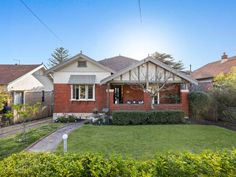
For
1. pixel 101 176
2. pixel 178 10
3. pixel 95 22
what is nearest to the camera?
pixel 101 176

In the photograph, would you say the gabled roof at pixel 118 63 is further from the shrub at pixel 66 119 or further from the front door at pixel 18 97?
the front door at pixel 18 97

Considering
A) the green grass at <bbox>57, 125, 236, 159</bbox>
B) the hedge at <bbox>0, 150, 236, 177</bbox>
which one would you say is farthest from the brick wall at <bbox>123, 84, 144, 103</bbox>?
the hedge at <bbox>0, 150, 236, 177</bbox>

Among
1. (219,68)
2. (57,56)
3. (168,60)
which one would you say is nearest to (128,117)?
(219,68)

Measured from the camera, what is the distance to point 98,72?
21078mm

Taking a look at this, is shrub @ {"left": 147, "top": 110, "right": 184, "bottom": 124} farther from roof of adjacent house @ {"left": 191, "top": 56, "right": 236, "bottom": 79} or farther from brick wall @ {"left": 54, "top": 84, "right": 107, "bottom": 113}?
roof of adjacent house @ {"left": 191, "top": 56, "right": 236, "bottom": 79}

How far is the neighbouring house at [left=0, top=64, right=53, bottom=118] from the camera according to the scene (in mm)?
19534

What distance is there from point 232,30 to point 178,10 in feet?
31.7

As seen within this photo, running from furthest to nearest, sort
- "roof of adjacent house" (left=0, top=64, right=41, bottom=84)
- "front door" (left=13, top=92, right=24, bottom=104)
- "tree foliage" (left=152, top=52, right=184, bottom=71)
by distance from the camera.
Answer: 1. "tree foliage" (left=152, top=52, right=184, bottom=71)
2. "front door" (left=13, top=92, right=24, bottom=104)
3. "roof of adjacent house" (left=0, top=64, right=41, bottom=84)

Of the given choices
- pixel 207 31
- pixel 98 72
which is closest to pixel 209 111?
pixel 207 31

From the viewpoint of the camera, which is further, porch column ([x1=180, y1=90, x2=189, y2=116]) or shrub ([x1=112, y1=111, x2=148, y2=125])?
porch column ([x1=180, y1=90, x2=189, y2=116])

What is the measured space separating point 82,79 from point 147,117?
26.1ft

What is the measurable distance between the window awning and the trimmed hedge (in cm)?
483

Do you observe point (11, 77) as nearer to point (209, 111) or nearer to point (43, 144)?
point (43, 144)

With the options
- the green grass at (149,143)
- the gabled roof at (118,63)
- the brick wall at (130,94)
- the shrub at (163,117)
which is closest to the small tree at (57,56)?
the gabled roof at (118,63)
